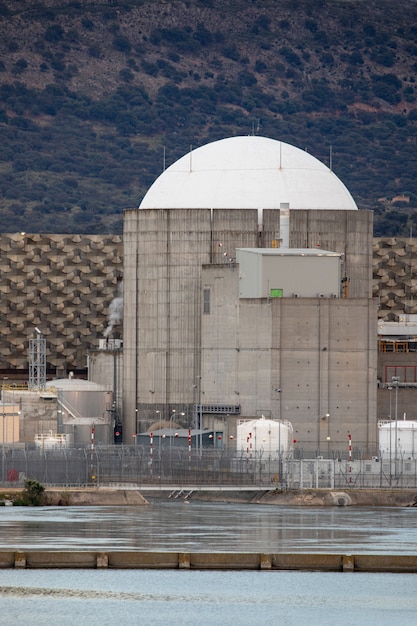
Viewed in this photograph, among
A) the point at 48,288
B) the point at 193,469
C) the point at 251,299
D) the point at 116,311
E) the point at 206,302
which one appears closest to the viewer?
the point at 193,469

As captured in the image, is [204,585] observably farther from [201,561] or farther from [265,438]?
[265,438]

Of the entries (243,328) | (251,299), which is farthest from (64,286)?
(251,299)

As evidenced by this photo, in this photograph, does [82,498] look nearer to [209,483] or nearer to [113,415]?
[209,483]

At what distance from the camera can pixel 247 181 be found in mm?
161250

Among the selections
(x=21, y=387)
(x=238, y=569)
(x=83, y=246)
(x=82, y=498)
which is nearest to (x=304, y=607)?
(x=238, y=569)

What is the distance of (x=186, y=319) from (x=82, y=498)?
31.8 metres

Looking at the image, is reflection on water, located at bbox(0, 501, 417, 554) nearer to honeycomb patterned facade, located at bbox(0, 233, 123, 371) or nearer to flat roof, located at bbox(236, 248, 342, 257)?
flat roof, located at bbox(236, 248, 342, 257)

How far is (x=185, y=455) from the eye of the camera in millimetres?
141500

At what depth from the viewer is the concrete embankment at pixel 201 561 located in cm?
8544

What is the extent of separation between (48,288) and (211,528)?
89.1 metres

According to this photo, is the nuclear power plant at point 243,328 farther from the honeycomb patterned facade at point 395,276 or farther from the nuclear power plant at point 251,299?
the honeycomb patterned facade at point 395,276

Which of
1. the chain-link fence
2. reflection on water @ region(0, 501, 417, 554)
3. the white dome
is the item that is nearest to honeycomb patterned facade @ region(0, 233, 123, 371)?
the white dome

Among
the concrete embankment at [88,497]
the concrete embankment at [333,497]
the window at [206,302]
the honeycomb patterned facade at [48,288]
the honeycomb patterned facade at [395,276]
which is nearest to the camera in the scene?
the concrete embankment at [88,497]

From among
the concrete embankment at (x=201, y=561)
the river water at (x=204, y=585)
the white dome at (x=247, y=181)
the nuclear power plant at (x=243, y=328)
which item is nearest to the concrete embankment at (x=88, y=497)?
the nuclear power plant at (x=243, y=328)
